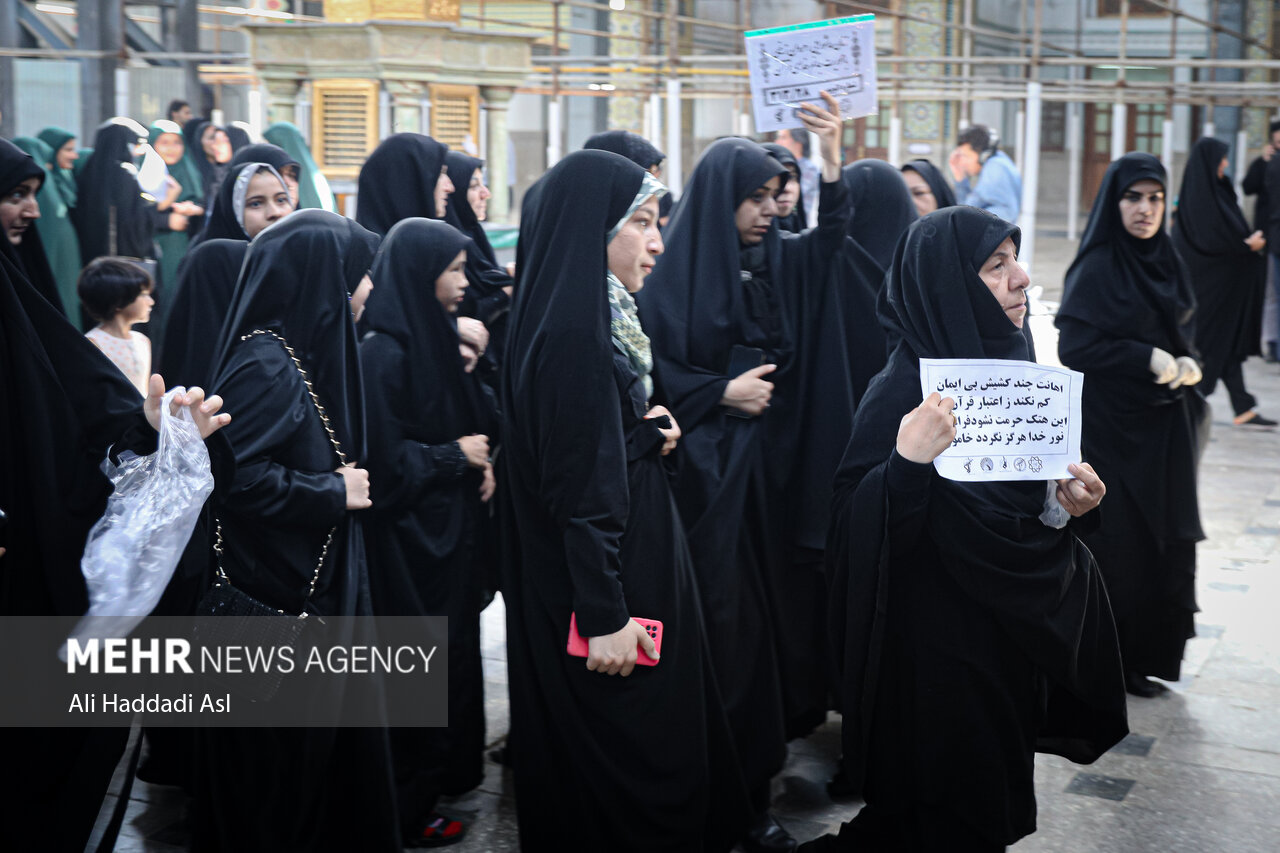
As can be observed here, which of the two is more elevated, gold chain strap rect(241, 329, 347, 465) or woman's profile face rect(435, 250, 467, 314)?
woman's profile face rect(435, 250, 467, 314)

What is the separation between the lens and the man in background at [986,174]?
9297 millimetres


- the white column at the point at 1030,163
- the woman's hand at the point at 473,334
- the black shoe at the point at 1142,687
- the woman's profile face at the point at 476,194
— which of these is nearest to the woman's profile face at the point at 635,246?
the woman's hand at the point at 473,334

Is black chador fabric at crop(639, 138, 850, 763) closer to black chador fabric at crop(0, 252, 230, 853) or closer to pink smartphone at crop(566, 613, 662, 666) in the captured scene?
pink smartphone at crop(566, 613, 662, 666)

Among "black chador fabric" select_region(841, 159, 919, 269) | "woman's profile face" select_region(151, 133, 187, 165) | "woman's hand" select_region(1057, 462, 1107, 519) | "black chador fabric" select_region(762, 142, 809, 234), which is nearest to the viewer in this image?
"woman's hand" select_region(1057, 462, 1107, 519)

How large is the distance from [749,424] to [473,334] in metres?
0.74

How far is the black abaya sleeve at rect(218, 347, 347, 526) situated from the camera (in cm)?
265

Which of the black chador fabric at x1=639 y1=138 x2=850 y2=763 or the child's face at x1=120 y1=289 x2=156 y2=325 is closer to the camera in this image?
the black chador fabric at x1=639 y1=138 x2=850 y2=763

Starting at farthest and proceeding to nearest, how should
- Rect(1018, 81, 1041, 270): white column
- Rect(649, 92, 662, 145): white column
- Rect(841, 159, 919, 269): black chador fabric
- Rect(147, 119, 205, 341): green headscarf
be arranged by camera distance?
Rect(649, 92, 662, 145): white column
Rect(1018, 81, 1041, 270): white column
Rect(147, 119, 205, 341): green headscarf
Rect(841, 159, 919, 269): black chador fabric

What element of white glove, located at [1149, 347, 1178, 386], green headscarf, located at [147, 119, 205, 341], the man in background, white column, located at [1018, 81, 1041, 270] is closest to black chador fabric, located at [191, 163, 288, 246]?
white glove, located at [1149, 347, 1178, 386]

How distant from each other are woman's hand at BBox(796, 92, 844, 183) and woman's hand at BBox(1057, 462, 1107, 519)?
1447 mm

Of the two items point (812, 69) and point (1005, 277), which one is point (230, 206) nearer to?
point (812, 69)

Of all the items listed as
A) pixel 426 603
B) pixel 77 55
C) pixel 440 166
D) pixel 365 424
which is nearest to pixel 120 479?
pixel 365 424

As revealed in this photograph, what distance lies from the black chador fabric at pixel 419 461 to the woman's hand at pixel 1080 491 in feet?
4.53

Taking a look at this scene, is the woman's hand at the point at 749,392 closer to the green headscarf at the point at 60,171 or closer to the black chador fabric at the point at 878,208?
the black chador fabric at the point at 878,208
